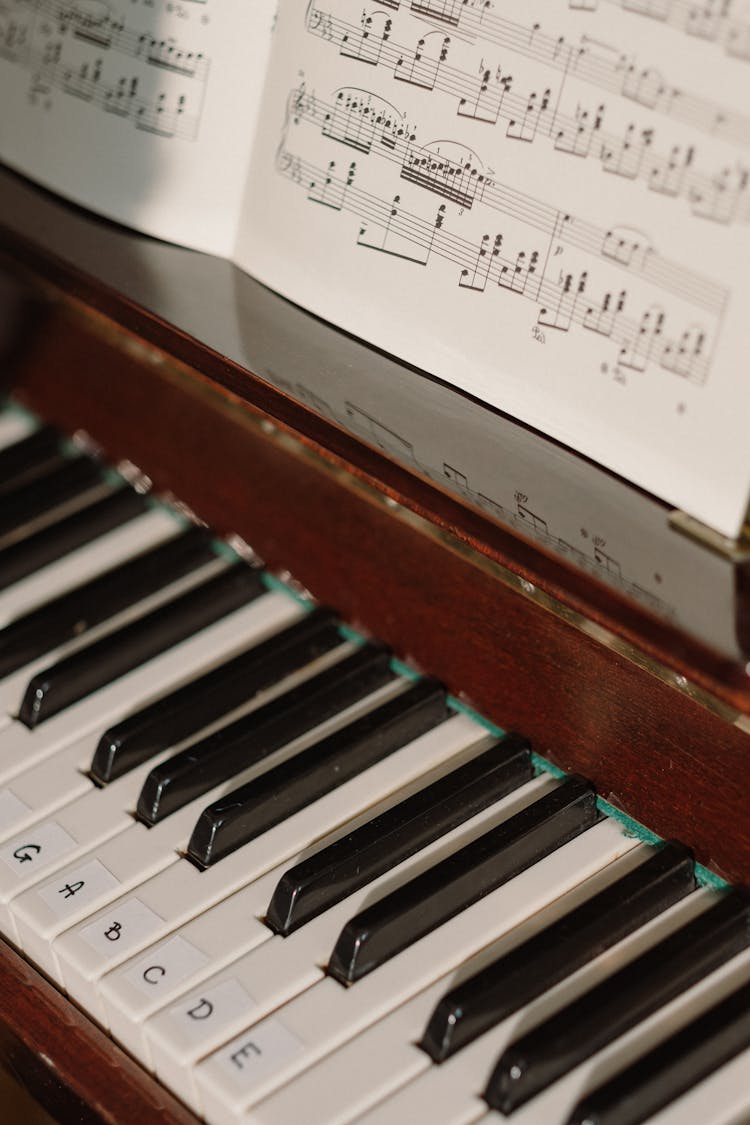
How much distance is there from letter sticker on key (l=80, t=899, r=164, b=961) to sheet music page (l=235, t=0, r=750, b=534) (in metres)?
0.64

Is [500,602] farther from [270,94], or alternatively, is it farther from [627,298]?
[270,94]

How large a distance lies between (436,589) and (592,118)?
54 cm

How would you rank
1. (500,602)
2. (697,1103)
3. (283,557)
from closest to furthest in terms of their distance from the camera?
(697,1103) → (500,602) → (283,557)

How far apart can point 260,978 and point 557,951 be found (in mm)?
286

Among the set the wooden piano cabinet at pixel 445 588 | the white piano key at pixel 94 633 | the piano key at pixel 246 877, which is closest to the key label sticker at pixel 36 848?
the piano key at pixel 246 877

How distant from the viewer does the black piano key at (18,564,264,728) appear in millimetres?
1791

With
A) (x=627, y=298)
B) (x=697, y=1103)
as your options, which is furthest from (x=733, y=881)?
(x=627, y=298)

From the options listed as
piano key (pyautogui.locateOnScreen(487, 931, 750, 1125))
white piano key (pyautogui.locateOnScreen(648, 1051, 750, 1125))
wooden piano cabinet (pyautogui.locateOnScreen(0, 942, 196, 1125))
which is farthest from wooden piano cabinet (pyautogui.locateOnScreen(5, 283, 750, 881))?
wooden piano cabinet (pyautogui.locateOnScreen(0, 942, 196, 1125))

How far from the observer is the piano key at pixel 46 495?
210 cm

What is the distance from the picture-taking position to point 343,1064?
4.45 feet

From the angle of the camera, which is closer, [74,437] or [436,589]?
[436,589]

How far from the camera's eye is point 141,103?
1878mm

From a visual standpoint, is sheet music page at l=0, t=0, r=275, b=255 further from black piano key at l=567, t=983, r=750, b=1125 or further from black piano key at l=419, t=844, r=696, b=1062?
black piano key at l=567, t=983, r=750, b=1125

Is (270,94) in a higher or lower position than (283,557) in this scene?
higher
